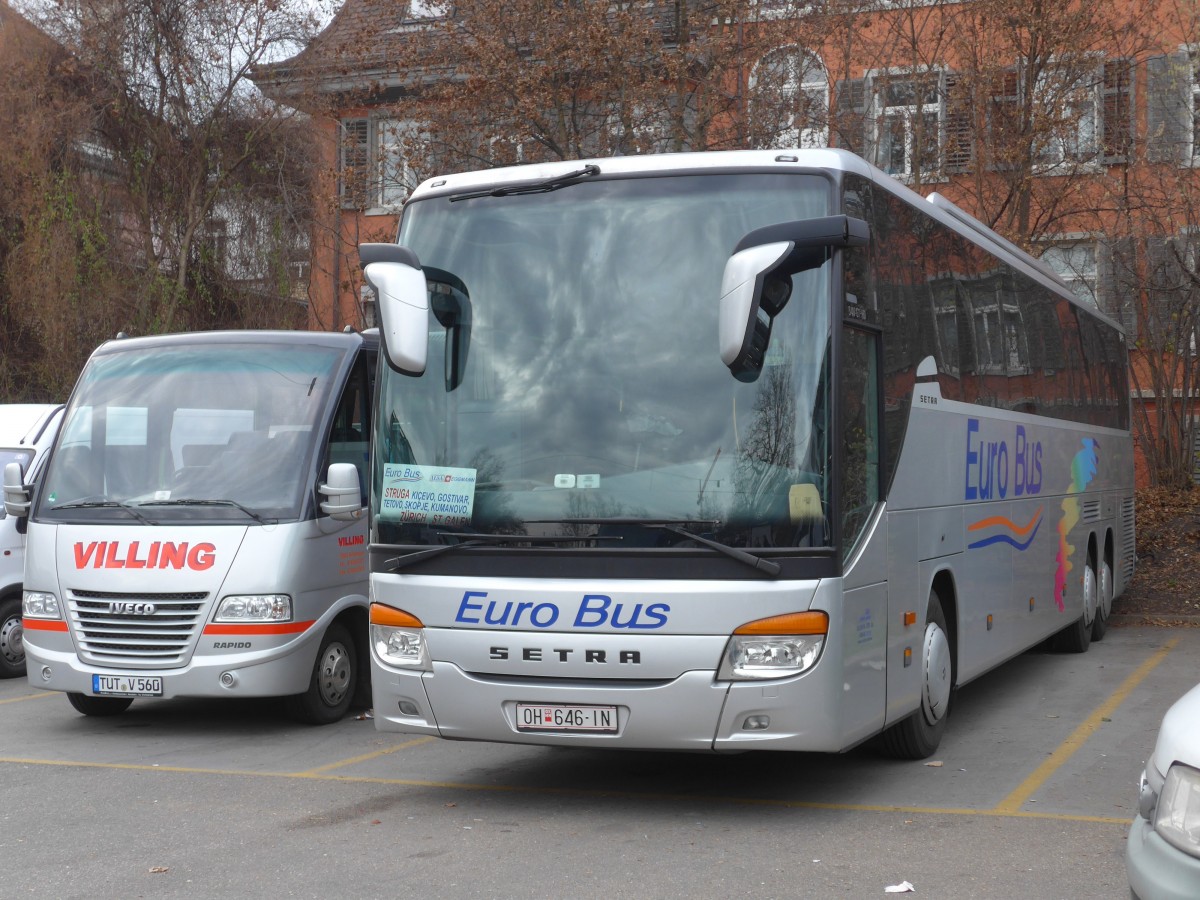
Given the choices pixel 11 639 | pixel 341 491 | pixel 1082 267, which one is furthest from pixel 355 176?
pixel 1082 267

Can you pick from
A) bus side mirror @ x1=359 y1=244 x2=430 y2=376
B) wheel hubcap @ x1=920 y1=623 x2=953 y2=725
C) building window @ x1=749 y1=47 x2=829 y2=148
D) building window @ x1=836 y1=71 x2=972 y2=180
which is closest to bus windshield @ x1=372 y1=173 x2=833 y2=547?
bus side mirror @ x1=359 y1=244 x2=430 y2=376

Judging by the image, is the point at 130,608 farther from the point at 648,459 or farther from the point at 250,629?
the point at 648,459

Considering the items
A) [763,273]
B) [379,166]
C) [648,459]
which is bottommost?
[648,459]

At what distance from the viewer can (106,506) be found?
10.3 metres

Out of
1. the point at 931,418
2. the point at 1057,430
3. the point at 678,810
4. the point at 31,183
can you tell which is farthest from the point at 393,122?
the point at 678,810

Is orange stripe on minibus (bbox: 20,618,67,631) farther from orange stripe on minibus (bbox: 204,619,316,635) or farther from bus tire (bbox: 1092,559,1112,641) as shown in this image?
bus tire (bbox: 1092,559,1112,641)

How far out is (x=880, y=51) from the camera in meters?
20.3

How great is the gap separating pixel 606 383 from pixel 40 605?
4.98 meters

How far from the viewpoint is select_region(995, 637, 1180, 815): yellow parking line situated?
25.3 feet

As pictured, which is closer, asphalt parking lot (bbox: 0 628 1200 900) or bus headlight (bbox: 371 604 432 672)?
asphalt parking lot (bbox: 0 628 1200 900)

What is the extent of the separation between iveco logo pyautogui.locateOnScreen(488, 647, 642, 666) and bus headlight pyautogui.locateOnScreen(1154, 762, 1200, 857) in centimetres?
321

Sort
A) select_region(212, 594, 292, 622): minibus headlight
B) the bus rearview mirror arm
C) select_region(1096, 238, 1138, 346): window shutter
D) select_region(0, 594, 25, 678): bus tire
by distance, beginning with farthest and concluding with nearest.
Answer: select_region(1096, 238, 1138, 346): window shutter, select_region(0, 594, 25, 678): bus tire, select_region(212, 594, 292, 622): minibus headlight, the bus rearview mirror arm

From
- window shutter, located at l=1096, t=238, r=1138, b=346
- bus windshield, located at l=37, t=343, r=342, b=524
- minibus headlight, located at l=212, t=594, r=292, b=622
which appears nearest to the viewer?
minibus headlight, located at l=212, t=594, r=292, b=622

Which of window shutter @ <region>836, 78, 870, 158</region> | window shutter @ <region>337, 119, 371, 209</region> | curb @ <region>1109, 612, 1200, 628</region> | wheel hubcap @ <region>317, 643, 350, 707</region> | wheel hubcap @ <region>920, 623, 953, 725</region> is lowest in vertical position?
curb @ <region>1109, 612, 1200, 628</region>
